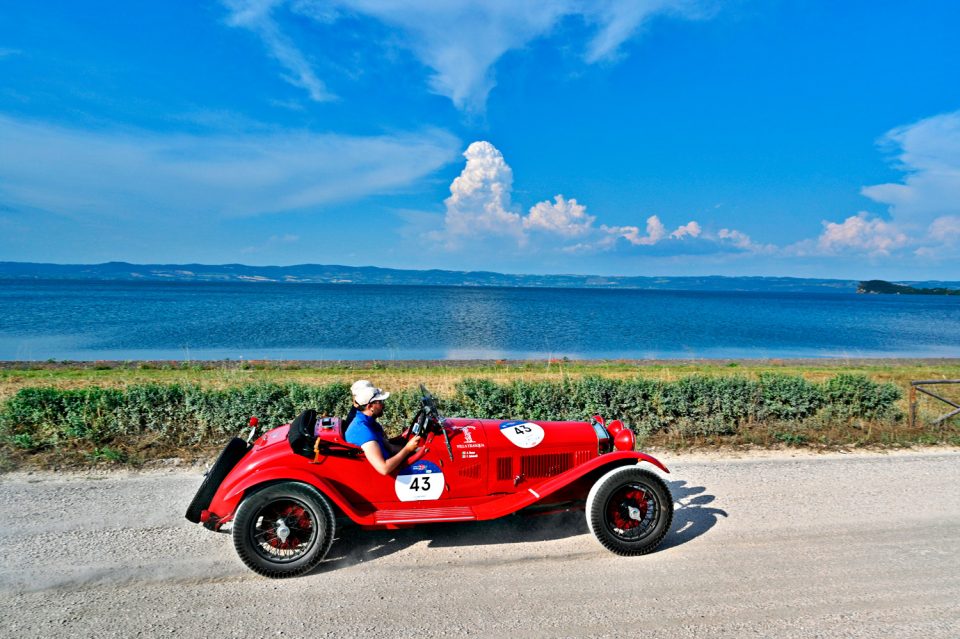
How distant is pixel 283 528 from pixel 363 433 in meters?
1.00

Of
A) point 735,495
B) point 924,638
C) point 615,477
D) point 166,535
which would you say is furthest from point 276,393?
point 924,638

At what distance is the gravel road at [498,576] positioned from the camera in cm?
425

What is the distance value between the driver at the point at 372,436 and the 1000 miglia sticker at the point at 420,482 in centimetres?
17

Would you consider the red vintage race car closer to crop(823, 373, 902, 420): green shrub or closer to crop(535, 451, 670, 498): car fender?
crop(535, 451, 670, 498): car fender

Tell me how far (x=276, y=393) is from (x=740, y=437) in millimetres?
7831

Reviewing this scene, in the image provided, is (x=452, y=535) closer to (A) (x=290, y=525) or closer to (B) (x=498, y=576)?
(B) (x=498, y=576)

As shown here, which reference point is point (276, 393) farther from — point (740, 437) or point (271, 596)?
point (740, 437)

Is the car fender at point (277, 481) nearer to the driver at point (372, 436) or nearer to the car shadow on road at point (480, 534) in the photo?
the driver at point (372, 436)

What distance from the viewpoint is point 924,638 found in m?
4.13

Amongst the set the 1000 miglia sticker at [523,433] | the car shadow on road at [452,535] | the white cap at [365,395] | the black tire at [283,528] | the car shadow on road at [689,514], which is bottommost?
the car shadow on road at [452,535]

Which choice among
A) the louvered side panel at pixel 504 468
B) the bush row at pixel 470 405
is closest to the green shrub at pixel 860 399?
the bush row at pixel 470 405

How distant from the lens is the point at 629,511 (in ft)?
17.9

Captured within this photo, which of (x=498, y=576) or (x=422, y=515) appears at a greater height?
(x=422, y=515)

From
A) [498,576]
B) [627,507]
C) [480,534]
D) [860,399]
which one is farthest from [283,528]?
[860,399]
